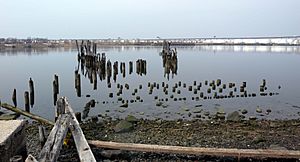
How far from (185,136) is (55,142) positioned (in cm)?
541

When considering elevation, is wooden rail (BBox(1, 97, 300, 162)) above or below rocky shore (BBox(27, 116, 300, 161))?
above

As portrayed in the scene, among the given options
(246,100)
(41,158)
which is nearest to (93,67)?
(246,100)

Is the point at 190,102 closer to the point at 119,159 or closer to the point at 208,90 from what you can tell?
the point at 208,90

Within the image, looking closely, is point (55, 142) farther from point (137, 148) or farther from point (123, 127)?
point (123, 127)

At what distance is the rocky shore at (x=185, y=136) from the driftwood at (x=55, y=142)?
114 centimetres

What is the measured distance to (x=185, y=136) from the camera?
10.7m

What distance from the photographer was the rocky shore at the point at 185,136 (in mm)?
8234

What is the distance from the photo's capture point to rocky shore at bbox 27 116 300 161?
823 centimetres

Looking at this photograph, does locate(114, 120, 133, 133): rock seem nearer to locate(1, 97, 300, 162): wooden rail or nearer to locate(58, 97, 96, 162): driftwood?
locate(58, 97, 96, 162): driftwood

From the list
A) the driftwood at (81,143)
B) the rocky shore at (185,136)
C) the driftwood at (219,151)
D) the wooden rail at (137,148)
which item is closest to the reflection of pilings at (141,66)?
the rocky shore at (185,136)

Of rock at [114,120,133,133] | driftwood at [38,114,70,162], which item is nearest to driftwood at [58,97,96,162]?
Answer: driftwood at [38,114,70,162]

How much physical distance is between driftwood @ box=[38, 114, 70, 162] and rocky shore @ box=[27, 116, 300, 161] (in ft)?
3.73

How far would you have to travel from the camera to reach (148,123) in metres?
13.4

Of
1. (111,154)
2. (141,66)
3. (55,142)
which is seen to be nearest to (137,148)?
(111,154)
